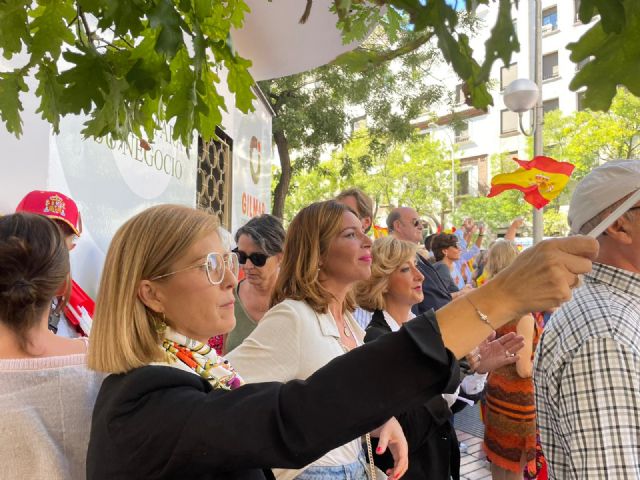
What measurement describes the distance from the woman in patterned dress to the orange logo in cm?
303

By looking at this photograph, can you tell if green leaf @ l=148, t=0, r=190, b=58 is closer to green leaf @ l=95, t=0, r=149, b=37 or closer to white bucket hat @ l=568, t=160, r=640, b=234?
green leaf @ l=95, t=0, r=149, b=37

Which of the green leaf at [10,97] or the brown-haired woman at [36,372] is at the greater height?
the green leaf at [10,97]

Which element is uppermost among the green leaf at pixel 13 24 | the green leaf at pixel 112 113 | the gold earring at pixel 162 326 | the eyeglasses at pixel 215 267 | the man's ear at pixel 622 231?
the green leaf at pixel 13 24

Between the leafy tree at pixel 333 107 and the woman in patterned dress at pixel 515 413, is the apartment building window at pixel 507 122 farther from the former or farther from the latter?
the woman in patterned dress at pixel 515 413

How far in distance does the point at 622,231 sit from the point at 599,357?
54 cm

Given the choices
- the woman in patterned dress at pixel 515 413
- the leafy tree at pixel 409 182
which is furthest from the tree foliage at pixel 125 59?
Answer: the leafy tree at pixel 409 182

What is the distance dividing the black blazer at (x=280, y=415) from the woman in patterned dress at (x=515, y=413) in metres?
3.22

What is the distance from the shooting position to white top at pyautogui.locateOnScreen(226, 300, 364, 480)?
2152 mm

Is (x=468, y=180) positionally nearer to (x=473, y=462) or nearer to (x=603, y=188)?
(x=473, y=462)

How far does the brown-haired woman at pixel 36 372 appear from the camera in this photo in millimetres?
1560

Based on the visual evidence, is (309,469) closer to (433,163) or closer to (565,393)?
(565,393)

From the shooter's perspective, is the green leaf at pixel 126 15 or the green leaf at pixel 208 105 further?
the green leaf at pixel 208 105

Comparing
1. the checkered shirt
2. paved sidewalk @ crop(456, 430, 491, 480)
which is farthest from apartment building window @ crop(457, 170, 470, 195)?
the checkered shirt

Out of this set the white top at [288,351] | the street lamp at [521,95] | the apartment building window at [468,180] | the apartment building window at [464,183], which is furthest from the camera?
the apartment building window at [464,183]
